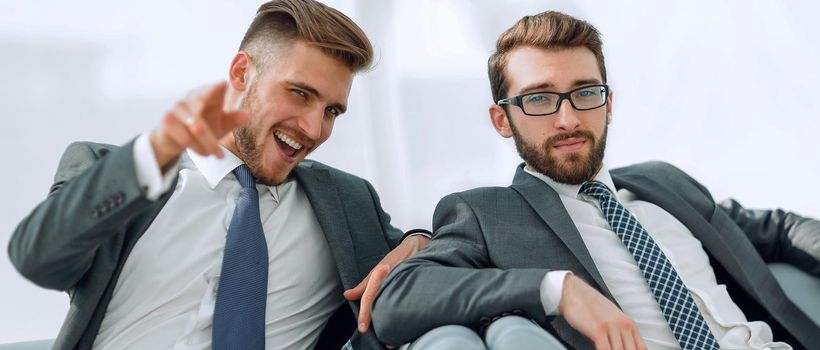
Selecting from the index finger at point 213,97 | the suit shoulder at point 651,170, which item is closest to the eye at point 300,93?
the index finger at point 213,97

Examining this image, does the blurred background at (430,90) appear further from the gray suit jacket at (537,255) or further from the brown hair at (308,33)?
the gray suit jacket at (537,255)

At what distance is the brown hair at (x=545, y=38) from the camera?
73.1 inches

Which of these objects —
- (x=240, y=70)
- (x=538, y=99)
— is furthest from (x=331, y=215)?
(x=538, y=99)

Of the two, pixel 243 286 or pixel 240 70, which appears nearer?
pixel 243 286

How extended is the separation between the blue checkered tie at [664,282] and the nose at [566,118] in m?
0.20

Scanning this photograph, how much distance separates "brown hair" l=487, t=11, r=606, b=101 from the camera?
186cm

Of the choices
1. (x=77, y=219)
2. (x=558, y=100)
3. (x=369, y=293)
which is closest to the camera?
(x=77, y=219)

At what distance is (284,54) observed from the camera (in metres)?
1.81

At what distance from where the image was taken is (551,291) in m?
1.40

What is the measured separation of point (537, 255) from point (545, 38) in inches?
21.3

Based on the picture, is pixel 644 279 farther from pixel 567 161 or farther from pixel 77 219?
pixel 77 219

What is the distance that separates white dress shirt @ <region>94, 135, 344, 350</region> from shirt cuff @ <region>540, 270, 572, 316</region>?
1.94 ft

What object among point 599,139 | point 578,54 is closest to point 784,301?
point 599,139

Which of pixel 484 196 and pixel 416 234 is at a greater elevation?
pixel 484 196
